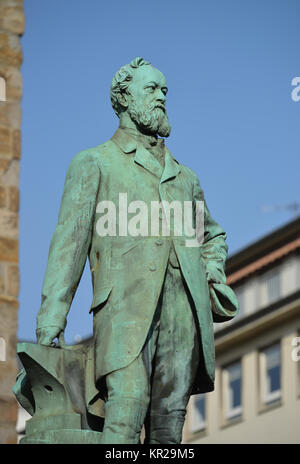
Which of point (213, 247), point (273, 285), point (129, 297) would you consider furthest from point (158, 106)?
A: point (273, 285)

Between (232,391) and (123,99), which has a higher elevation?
(232,391)

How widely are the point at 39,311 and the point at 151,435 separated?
116 cm

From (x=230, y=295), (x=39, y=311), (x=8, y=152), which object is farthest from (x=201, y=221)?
(x=8, y=152)

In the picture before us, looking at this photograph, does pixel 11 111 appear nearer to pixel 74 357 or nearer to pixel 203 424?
pixel 74 357

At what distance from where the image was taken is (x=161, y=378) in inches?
494

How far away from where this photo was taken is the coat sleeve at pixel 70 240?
12.6 m

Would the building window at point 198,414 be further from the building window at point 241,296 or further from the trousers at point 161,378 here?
the trousers at point 161,378

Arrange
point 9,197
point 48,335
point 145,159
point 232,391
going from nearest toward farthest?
point 48,335
point 145,159
point 9,197
point 232,391

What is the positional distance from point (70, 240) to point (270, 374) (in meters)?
39.4

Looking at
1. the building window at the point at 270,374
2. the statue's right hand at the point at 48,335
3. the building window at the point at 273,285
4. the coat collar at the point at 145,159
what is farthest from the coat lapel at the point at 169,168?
the building window at the point at 273,285

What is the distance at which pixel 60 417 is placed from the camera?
40.5 ft

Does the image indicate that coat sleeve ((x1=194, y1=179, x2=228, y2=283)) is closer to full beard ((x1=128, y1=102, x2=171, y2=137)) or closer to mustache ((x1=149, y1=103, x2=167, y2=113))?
full beard ((x1=128, y1=102, x2=171, y2=137))

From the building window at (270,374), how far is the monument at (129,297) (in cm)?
3805

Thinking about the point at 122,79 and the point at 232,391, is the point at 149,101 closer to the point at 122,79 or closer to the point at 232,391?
the point at 122,79
